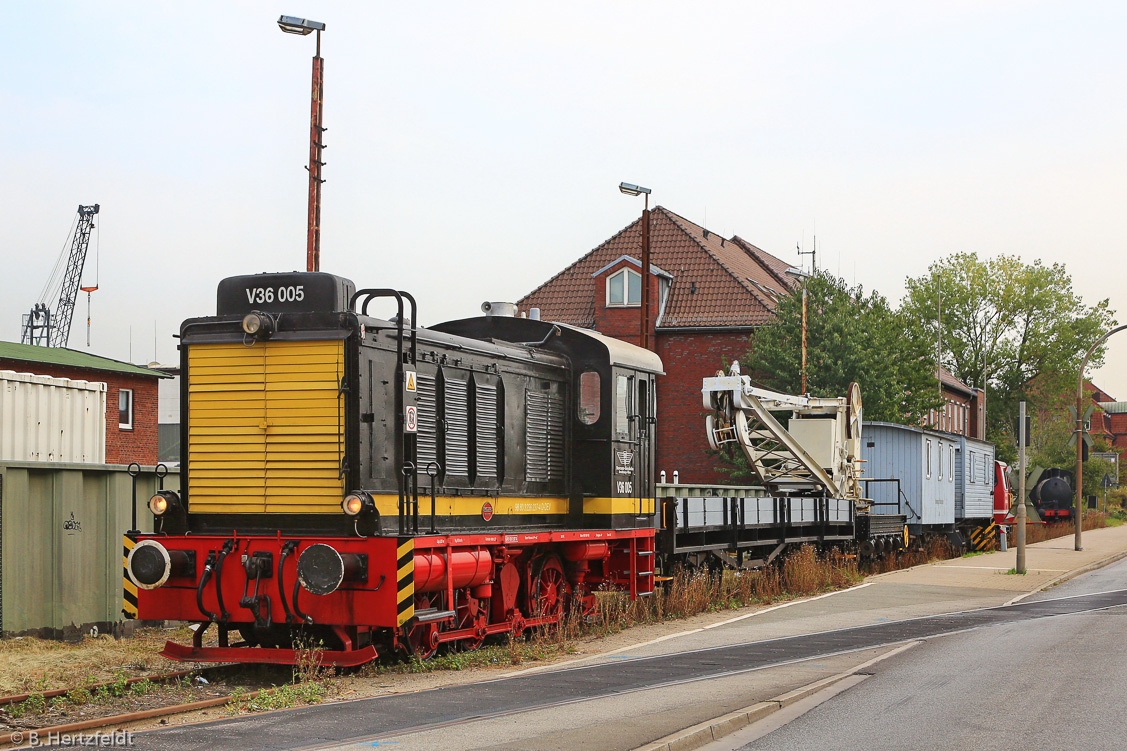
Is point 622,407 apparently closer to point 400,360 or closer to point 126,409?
point 400,360

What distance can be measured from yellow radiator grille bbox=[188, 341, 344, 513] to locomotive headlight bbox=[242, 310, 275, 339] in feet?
0.54

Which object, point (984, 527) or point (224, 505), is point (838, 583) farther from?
point (984, 527)

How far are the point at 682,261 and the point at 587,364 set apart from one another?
29.5 m

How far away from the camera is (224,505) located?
34.8ft

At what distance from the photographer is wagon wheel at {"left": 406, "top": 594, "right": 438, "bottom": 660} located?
10.7 meters

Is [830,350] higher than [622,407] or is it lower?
higher

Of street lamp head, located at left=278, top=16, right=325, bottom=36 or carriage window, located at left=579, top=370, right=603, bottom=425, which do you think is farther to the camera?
street lamp head, located at left=278, top=16, right=325, bottom=36

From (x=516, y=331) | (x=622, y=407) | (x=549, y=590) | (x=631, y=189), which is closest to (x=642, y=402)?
(x=622, y=407)

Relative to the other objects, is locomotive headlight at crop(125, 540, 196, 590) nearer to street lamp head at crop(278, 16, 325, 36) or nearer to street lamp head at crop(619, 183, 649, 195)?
street lamp head at crop(278, 16, 325, 36)

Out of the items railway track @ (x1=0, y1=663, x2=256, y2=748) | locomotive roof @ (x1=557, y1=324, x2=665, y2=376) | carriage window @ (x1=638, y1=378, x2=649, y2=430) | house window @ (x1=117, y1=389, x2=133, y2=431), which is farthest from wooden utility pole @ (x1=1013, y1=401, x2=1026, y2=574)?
house window @ (x1=117, y1=389, x2=133, y2=431)

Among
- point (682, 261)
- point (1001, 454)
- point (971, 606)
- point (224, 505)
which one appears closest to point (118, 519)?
point (224, 505)

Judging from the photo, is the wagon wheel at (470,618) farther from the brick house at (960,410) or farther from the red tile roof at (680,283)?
the brick house at (960,410)

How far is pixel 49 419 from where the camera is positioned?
17344 mm

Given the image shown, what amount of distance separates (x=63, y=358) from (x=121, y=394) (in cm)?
242
